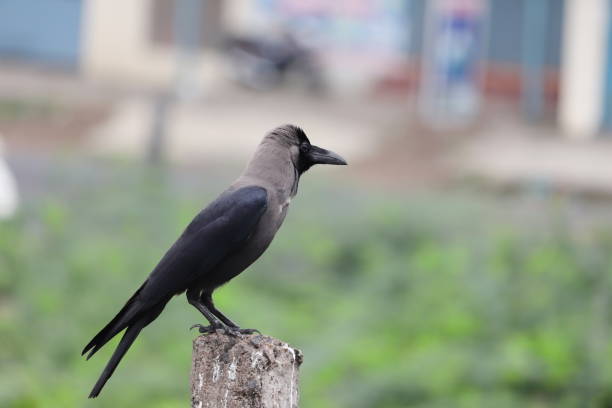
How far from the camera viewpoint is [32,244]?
9.74 m

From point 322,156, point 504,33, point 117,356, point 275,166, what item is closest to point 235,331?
point 117,356

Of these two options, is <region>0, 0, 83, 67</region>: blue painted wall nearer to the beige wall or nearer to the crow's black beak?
the beige wall

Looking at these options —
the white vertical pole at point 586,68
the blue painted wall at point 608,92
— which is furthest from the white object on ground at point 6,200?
the blue painted wall at point 608,92

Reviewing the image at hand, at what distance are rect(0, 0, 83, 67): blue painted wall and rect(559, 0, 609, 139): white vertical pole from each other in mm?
8750

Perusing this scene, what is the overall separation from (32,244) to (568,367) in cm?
438

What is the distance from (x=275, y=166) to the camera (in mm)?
3961

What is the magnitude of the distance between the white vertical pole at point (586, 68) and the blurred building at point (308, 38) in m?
0.53

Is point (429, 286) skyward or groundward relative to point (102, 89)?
groundward

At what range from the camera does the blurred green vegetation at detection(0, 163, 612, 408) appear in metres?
7.76

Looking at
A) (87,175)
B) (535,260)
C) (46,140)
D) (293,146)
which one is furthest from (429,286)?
(46,140)

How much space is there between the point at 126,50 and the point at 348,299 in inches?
522

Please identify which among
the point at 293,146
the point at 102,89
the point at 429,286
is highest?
the point at 102,89

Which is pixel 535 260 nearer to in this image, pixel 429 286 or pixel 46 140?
pixel 429 286

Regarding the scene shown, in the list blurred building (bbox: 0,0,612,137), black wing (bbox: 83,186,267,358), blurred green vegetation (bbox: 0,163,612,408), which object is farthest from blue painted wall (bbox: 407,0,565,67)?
black wing (bbox: 83,186,267,358)
